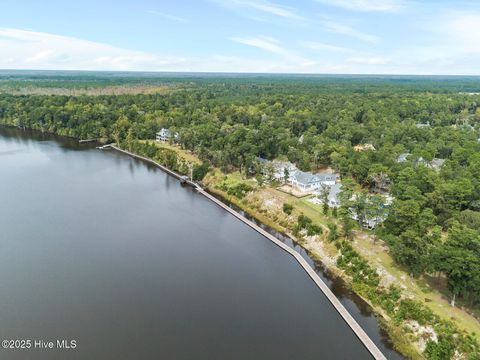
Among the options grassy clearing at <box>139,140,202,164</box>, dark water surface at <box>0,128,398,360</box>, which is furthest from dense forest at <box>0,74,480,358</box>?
dark water surface at <box>0,128,398,360</box>

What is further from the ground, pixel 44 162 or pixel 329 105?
pixel 329 105

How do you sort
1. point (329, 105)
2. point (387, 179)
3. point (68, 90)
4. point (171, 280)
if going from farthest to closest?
1. point (68, 90)
2. point (329, 105)
3. point (387, 179)
4. point (171, 280)

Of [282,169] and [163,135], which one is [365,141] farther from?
[163,135]

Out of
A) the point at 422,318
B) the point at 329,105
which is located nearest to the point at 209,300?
the point at 422,318

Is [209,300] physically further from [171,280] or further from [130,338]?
[130,338]

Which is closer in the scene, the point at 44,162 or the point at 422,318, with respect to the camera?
the point at 422,318

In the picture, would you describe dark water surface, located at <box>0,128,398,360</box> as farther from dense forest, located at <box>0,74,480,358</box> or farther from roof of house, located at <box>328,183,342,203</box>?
roof of house, located at <box>328,183,342,203</box>

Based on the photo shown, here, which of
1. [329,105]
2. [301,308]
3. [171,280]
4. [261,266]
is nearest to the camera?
[301,308]

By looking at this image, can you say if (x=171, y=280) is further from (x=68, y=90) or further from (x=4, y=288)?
(x=68, y=90)
